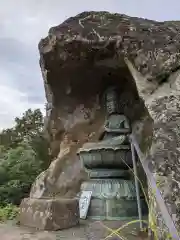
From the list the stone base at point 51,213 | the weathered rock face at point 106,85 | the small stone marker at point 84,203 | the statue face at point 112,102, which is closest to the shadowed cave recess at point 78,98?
the weathered rock face at point 106,85

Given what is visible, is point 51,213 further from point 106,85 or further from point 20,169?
point 20,169

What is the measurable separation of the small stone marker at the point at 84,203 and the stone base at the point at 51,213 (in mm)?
475

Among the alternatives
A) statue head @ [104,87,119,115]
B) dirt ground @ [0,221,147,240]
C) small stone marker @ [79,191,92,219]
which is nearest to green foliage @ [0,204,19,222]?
dirt ground @ [0,221,147,240]

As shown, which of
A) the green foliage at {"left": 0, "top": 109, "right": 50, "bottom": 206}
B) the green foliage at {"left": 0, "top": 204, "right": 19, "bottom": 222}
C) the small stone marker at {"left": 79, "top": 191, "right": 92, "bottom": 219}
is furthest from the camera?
the green foliage at {"left": 0, "top": 109, "right": 50, "bottom": 206}

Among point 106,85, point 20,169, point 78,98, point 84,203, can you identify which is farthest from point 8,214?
point 20,169

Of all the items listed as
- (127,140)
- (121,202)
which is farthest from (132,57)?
(121,202)

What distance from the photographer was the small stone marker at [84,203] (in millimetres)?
3655

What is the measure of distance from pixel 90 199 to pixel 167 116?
160 centimetres

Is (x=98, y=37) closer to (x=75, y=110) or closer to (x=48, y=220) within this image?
(x=75, y=110)

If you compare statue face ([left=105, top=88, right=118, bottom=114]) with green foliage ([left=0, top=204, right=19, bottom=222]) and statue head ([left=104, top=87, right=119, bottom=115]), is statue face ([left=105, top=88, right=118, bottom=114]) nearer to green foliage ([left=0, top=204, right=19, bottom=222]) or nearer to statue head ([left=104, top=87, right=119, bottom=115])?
statue head ([left=104, top=87, right=119, bottom=115])

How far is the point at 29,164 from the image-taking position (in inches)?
303

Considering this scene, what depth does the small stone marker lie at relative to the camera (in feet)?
12.0

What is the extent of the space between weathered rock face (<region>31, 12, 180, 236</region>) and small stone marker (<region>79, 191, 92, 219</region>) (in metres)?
0.77

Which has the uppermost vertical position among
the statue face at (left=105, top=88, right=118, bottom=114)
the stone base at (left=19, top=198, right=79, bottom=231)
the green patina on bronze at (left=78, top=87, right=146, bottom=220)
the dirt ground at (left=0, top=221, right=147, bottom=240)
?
the statue face at (left=105, top=88, right=118, bottom=114)
